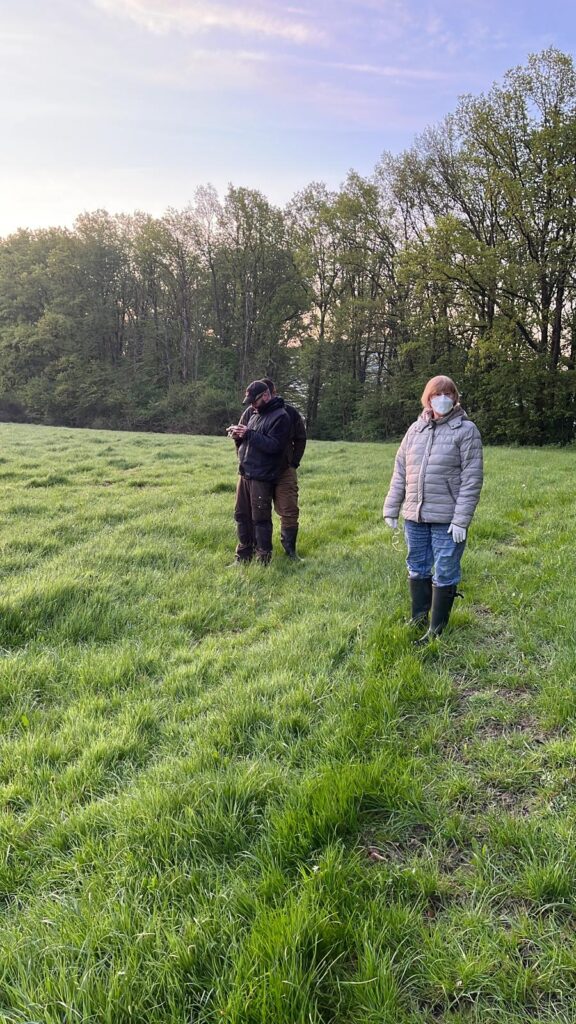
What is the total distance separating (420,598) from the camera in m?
4.18

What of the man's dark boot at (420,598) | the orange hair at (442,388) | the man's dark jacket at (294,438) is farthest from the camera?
the man's dark jacket at (294,438)

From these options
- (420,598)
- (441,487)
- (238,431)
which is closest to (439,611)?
(420,598)

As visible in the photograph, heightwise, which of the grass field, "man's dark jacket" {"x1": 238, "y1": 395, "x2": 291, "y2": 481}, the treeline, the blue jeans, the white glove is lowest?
the grass field

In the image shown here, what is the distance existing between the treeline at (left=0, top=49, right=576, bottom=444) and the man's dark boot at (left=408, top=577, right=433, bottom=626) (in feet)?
68.3

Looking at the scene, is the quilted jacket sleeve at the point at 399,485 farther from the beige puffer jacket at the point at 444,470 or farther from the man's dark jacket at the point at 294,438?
the man's dark jacket at the point at 294,438

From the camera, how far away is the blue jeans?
3.88m

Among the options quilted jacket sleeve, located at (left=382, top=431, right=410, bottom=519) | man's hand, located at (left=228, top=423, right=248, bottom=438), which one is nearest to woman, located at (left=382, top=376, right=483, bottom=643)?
quilted jacket sleeve, located at (left=382, top=431, right=410, bottom=519)

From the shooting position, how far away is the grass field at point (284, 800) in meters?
1.52

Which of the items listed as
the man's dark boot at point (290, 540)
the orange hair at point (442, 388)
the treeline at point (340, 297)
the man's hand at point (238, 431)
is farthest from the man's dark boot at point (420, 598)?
the treeline at point (340, 297)

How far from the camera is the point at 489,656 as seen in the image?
3.62m

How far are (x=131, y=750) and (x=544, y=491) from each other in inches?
365

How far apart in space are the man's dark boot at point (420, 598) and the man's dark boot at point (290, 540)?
216cm

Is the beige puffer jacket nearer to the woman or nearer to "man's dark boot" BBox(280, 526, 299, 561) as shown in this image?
the woman

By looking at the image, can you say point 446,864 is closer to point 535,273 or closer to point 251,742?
point 251,742
